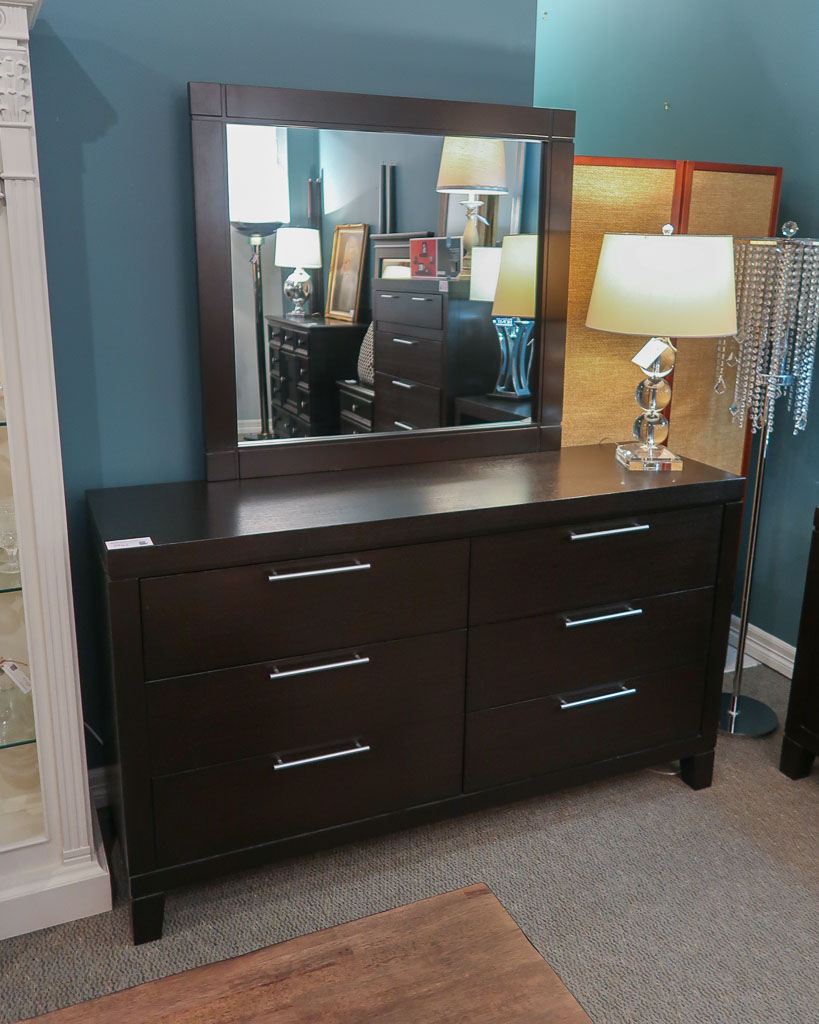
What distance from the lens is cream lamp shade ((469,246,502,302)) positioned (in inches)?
85.4

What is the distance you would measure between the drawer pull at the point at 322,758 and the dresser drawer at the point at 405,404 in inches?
29.4

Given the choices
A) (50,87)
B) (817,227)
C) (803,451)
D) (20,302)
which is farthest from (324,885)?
(817,227)

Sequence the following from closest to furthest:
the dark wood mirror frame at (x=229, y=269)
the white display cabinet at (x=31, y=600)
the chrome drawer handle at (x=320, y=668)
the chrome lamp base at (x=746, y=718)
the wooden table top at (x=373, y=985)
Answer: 1. the wooden table top at (x=373, y=985)
2. the white display cabinet at (x=31, y=600)
3. the chrome drawer handle at (x=320, y=668)
4. the dark wood mirror frame at (x=229, y=269)
5. the chrome lamp base at (x=746, y=718)

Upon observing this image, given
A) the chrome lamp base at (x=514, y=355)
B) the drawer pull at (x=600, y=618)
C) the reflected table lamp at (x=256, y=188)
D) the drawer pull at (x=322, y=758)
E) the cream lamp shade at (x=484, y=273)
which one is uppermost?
the reflected table lamp at (x=256, y=188)

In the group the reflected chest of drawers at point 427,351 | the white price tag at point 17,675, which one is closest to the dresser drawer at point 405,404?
the reflected chest of drawers at point 427,351

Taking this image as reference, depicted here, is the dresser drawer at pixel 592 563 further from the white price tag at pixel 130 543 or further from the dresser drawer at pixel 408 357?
the white price tag at pixel 130 543

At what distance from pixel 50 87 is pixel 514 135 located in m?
1.01

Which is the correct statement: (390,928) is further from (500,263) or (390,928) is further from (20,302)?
(500,263)

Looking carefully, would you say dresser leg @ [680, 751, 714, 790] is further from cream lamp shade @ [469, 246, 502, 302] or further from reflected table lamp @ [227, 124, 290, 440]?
reflected table lamp @ [227, 124, 290, 440]

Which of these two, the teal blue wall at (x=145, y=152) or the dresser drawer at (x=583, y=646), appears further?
the dresser drawer at (x=583, y=646)

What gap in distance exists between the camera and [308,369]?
6.77ft

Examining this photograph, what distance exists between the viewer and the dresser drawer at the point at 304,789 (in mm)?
1770

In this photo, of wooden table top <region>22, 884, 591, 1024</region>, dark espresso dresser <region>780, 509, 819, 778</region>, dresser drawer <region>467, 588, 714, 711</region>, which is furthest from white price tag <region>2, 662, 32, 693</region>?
dark espresso dresser <region>780, 509, 819, 778</region>

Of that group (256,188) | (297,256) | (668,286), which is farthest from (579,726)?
(256,188)
